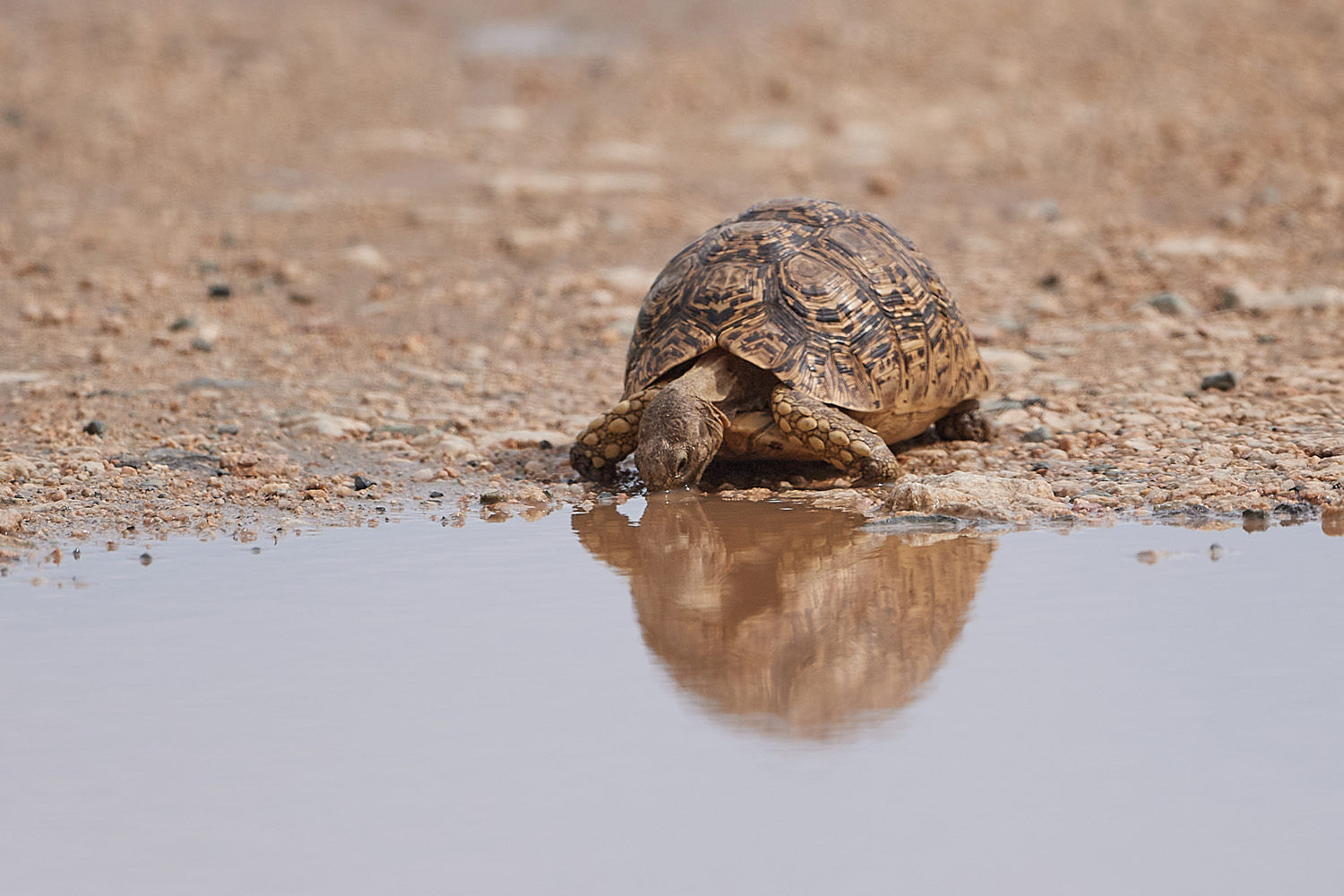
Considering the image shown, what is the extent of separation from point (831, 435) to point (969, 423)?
106cm

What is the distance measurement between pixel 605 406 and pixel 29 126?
26.6 ft

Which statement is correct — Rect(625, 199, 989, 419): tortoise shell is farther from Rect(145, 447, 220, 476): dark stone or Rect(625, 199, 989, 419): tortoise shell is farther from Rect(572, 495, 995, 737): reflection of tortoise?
Rect(145, 447, 220, 476): dark stone

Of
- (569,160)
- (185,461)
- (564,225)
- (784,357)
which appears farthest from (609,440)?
(569,160)

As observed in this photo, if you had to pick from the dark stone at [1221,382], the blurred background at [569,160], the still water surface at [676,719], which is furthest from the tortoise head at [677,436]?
the dark stone at [1221,382]

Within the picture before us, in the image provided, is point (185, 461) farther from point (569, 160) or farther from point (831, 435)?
point (569, 160)

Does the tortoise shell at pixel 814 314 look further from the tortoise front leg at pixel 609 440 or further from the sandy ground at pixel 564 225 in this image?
the sandy ground at pixel 564 225

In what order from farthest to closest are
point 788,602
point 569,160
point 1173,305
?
point 569,160 → point 1173,305 → point 788,602

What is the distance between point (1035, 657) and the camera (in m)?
3.58

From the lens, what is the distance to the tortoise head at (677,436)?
538cm

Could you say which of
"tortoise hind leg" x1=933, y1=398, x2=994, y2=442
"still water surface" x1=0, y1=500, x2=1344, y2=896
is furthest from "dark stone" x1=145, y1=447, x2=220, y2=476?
"tortoise hind leg" x1=933, y1=398, x2=994, y2=442

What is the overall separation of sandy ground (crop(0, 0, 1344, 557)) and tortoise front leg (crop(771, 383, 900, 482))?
0.18 m

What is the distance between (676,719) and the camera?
326cm

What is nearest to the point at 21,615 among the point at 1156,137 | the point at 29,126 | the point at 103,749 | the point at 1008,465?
the point at 103,749

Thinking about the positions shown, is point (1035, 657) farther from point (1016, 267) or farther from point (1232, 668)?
point (1016, 267)
